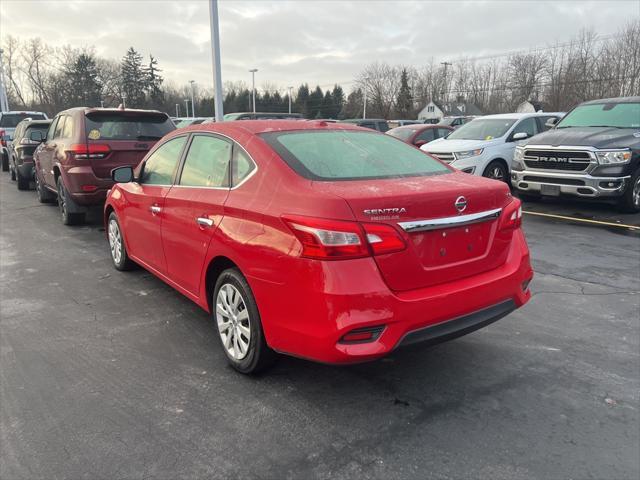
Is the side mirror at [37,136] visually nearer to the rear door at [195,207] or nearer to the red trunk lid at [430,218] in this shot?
the rear door at [195,207]

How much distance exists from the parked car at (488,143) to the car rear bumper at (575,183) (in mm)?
1226

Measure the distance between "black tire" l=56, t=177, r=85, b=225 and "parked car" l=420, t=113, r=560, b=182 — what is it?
276 inches

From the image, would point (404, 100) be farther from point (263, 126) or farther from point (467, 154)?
point (263, 126)

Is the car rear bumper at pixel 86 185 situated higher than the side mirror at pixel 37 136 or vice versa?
the side mirror at pixel 37 136

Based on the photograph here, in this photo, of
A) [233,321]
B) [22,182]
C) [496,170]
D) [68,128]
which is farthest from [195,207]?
[22,182]

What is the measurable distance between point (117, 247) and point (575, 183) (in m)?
7.21

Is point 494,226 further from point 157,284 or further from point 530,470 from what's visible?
point 157,284

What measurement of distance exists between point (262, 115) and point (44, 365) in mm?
15802

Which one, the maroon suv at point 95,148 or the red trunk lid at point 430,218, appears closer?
the red trunk lid at point 430,218

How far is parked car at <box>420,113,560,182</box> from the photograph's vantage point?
10266 mm

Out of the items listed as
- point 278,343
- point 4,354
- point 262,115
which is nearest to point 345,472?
point 278,343

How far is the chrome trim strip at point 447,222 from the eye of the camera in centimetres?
268

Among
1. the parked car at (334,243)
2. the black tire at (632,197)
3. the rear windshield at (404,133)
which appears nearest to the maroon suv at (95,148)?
the parked car at (334,243)

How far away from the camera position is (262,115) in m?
18.3
